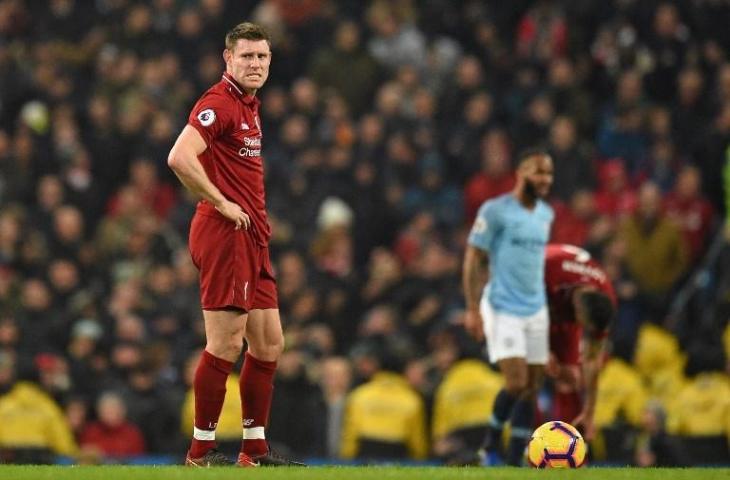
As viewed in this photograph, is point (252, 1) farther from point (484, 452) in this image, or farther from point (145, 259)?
point (484, 452)

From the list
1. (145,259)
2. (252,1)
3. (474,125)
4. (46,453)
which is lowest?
(46,453)

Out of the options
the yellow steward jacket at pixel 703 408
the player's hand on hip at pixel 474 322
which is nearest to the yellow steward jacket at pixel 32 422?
the player's hand on hip at pixel 474 322

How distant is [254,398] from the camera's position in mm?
9156

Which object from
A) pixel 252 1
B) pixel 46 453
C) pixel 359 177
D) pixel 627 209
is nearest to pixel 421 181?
pixel 359 177

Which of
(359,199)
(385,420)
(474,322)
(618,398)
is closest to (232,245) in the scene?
(474,322)

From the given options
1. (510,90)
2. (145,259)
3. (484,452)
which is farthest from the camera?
(510,90)

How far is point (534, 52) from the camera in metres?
18.7

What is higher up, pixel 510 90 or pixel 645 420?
pixel 510 90

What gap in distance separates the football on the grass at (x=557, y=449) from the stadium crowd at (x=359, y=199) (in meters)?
4.13

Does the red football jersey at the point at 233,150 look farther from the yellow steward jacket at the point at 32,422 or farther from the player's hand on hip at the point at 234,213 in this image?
the yellow steward jacket at the point at 32,422

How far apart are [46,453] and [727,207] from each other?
705cm

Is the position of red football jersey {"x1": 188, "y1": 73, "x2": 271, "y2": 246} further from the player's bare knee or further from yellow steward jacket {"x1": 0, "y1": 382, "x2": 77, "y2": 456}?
yellow steward jacket {"x1": 0, "y1": 382, "x2": 77, "y2": 456}

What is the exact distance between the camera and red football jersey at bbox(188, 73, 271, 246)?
8812mm

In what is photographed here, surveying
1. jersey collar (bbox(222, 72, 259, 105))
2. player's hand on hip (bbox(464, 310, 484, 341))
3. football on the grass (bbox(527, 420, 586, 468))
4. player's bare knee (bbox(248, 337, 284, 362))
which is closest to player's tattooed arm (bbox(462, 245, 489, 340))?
player's hand on hip (bbox(464, 310, 484, 341))
